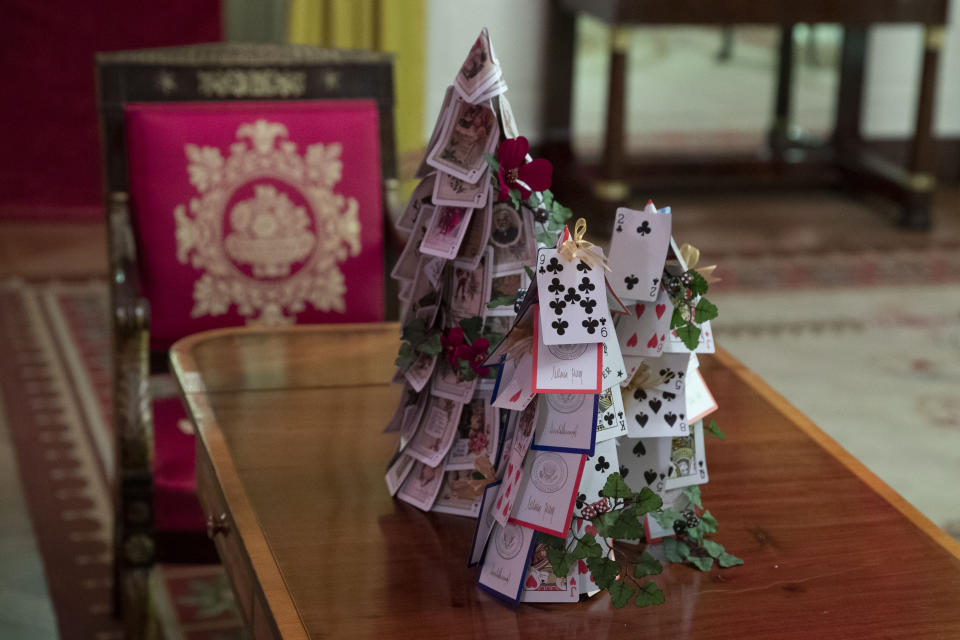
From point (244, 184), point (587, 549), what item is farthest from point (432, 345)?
point (244, 184)

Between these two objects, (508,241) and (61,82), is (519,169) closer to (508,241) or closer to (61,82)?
(508,241)

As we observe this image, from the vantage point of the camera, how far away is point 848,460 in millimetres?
1612

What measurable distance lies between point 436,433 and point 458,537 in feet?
0.43

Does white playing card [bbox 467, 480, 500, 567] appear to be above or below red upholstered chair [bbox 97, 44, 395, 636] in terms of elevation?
below

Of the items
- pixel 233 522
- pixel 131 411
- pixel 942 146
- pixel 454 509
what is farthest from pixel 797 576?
pixel 942 146

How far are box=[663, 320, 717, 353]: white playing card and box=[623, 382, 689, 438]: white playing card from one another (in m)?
0.05

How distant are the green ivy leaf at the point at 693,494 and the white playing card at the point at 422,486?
0.96 ft

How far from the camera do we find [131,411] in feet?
6.75

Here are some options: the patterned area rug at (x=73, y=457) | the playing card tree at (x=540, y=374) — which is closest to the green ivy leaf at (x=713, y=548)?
the playing card tree at (x=540, y=374)

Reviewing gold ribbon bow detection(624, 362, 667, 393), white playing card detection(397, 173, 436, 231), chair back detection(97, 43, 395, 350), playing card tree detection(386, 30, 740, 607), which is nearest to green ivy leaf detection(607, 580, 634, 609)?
playing card tree detection(386, 30, 740, 607)

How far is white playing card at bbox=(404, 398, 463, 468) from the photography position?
56.9 inches

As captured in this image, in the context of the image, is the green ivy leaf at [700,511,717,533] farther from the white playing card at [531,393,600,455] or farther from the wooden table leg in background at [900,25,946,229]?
the wooden table leg in background at [900,25,946,229]

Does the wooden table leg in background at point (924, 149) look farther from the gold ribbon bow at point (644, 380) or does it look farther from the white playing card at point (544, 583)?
the white playing card at point (544, 583)

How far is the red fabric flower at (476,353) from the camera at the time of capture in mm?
1392
